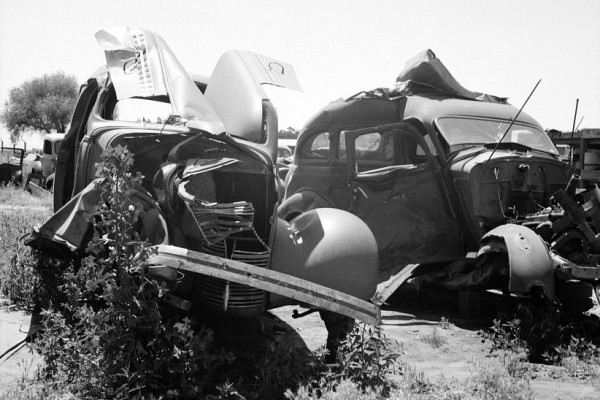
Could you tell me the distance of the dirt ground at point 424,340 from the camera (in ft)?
14.2

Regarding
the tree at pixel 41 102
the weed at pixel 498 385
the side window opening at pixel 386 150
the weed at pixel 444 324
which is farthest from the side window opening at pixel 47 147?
the tree at pixel 41 102

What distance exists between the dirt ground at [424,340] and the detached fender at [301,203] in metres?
1.25

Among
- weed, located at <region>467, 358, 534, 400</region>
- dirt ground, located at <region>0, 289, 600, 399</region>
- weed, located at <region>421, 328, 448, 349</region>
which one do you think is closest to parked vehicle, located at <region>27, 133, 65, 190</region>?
dirt ground, located at <region>0, 289, 600, 399</region>

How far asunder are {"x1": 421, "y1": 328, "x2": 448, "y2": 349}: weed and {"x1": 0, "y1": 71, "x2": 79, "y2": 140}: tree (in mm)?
41378

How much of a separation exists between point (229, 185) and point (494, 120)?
4621 millimetres

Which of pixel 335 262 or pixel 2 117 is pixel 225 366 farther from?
pixel 2 117

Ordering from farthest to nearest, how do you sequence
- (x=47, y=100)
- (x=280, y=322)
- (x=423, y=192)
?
(x=47, y=100), (x=423, y=192), (x=280, y=322)

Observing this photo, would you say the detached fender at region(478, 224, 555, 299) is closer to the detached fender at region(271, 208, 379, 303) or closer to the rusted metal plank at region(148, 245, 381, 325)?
the detached fender at region(271, 208, 379, 303)

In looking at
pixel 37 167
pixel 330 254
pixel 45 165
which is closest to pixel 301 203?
pixel 330 254

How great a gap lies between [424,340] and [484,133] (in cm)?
284

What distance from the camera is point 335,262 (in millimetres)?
4391

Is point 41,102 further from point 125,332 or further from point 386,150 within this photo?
point 125,332

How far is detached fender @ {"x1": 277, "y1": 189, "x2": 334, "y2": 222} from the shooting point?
7.35m

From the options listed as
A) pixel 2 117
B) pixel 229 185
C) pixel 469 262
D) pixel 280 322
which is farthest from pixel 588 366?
pixel 2 117
